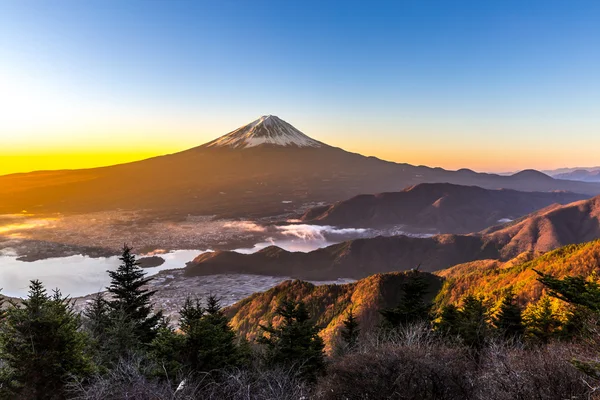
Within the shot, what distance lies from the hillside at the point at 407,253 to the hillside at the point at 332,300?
198ft

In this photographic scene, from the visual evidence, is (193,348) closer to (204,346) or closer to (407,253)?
(204,346)

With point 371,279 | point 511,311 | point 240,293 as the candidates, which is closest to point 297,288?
point 371,279

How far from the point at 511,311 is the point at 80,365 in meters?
26.4

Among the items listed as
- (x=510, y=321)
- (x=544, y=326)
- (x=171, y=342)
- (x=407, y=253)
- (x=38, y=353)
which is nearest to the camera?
(x=38, y=353)

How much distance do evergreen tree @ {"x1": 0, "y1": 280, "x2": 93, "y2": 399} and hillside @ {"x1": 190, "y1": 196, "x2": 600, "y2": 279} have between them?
135 meters

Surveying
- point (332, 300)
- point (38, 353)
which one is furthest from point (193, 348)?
point (332, 300)

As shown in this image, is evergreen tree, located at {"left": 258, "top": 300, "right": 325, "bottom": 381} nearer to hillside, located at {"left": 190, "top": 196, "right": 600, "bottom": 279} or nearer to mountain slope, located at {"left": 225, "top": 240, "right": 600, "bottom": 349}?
mountain slope, located at {"left": 225, "top": 240, "right": 600, "bottom": 349}

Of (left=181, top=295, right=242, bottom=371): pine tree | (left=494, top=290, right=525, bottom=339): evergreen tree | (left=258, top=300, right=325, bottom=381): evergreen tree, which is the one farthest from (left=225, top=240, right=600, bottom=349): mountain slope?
(left=181, top=295, right=242, bottom=371): pine tree

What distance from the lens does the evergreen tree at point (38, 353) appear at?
350 inches

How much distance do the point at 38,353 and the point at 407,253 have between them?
157 meters

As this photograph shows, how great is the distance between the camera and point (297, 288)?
82.1 m

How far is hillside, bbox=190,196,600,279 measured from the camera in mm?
143750

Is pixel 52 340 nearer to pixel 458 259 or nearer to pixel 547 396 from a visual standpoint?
pixel 547 396

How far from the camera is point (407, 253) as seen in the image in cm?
15300
